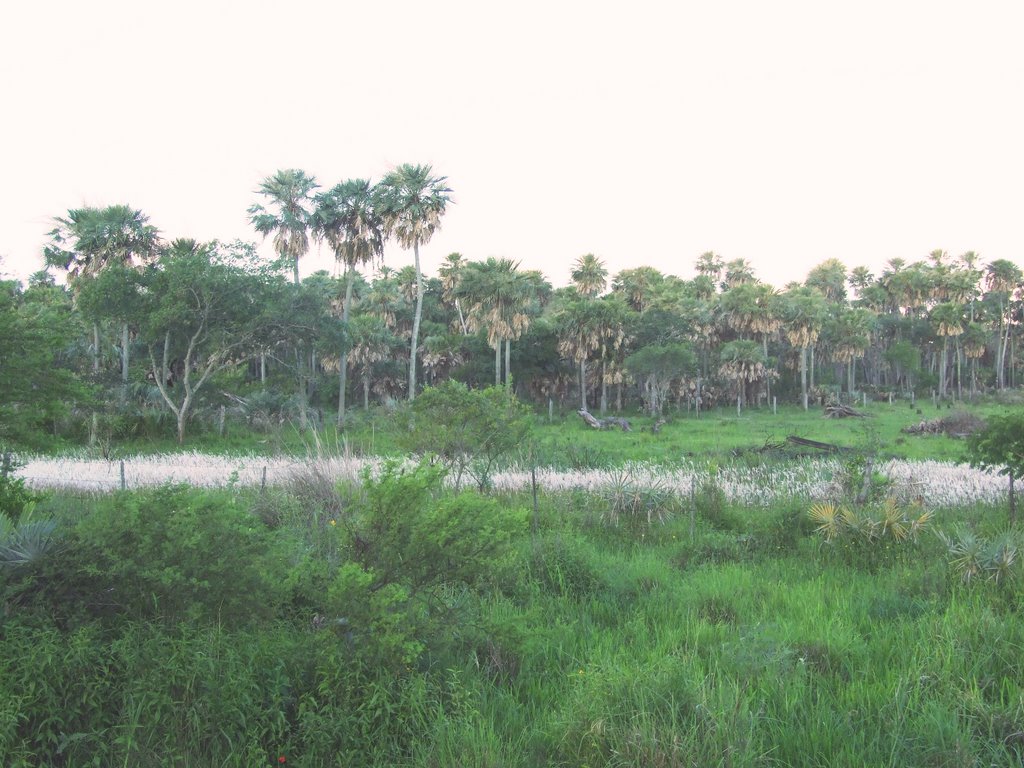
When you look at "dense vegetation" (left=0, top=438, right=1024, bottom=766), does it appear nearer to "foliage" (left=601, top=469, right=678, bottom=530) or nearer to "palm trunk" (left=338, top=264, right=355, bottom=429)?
"foliage" (left=601, top=469, right=678, bottom=530)

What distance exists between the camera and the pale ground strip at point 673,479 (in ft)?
37.7

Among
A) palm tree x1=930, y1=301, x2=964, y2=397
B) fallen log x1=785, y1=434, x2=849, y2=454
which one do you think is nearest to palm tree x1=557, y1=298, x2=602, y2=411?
fallen log x1=785, y1=434, x2=849, y2=454

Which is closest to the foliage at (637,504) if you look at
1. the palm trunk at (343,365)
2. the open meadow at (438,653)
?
the open meadow at (438,653)

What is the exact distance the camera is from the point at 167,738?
4008mm

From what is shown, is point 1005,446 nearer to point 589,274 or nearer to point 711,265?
point 589,274

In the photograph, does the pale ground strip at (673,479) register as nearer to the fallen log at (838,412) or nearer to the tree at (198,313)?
the tree at (198,313)

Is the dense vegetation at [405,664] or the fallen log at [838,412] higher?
the dense vegetation at [405,664]

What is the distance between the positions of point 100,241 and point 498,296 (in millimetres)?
23904

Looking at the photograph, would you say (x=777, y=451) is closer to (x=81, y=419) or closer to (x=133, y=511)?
(x=133, y=511)

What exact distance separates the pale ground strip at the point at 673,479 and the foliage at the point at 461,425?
2.60ft

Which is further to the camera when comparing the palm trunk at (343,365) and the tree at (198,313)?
the palm trunk at (343,365)

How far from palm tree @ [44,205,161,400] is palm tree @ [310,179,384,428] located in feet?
30.3

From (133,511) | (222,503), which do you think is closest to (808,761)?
(222,503)

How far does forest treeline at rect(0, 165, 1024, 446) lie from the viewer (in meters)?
30.0
